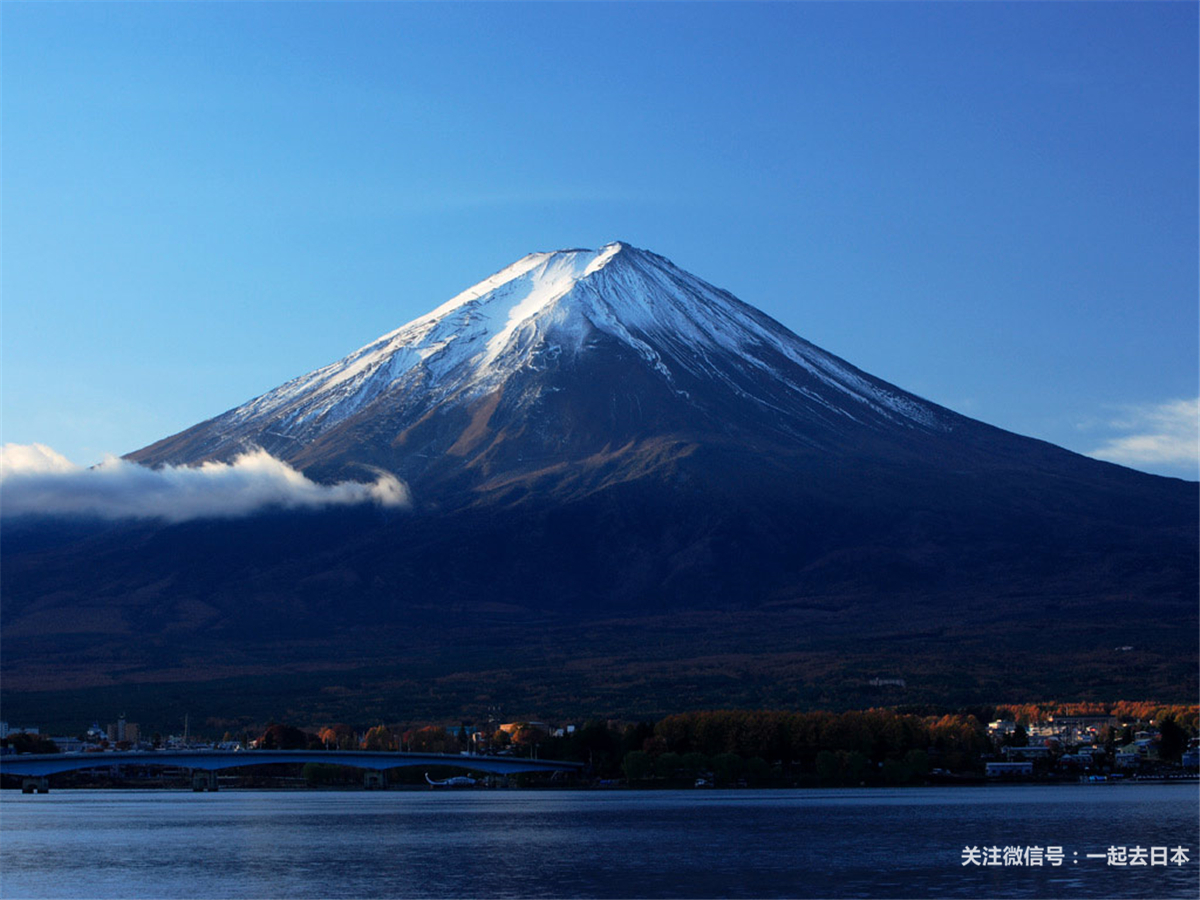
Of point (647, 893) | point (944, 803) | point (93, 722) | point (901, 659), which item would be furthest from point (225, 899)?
point (901, 659)

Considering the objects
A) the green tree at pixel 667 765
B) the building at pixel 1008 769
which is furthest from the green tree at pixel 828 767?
the building at pixel 1008 769

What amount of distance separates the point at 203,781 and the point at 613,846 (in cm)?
6378

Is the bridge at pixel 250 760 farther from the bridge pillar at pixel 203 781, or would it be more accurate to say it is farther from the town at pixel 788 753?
the bridge pillar at pixel 203 781

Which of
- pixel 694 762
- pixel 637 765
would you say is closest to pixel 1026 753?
pixel 694 762

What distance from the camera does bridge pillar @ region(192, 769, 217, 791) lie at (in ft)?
376

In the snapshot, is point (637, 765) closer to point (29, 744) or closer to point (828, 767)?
point (828, 767)

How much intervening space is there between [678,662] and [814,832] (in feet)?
358

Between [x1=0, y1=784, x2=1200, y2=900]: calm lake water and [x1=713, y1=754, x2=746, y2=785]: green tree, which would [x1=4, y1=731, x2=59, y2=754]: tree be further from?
[x1=713, y1=754, x2=746, y2=785]: green tree

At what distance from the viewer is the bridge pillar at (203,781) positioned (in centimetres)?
11471

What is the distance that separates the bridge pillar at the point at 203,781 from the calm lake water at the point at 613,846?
23.7m

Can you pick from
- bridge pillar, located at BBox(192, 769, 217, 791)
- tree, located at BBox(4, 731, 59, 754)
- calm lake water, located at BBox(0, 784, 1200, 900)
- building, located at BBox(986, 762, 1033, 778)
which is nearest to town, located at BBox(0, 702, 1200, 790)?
building, located at BBox(986, 762, 1033, 778)

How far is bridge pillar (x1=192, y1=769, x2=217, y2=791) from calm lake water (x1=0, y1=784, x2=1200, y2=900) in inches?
932

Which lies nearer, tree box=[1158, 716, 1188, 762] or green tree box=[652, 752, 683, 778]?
green tree box=[652, 752, 683, 778]

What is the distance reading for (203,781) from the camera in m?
117
